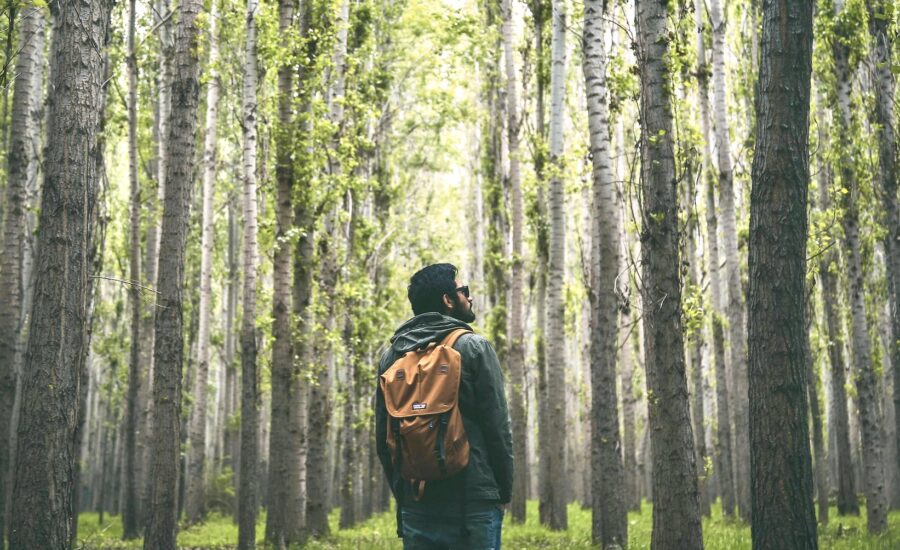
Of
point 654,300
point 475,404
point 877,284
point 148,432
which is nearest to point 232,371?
point 148,432

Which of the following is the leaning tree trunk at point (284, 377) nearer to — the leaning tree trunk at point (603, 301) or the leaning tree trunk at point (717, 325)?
the leaning tree trunk at point (603, 301)

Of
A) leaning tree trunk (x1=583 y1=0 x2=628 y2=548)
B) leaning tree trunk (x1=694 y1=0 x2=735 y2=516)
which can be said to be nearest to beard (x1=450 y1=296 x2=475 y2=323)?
leaning tree trunk (x1=583 y1=0 x2=628 y2=548)

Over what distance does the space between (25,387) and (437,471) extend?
3.81m

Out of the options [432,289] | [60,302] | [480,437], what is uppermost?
[60,302]

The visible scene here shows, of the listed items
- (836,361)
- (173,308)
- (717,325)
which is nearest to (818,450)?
(836,361)

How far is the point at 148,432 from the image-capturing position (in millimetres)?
16938

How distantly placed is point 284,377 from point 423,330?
8401 millimetres

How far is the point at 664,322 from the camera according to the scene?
662cm

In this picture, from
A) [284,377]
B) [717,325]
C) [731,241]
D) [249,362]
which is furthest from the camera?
[717,325]

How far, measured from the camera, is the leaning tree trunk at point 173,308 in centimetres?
869

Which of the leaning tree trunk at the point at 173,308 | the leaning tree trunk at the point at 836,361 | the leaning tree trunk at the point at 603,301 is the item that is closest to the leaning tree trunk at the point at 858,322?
the leaning tree trunk at the point at 836,361

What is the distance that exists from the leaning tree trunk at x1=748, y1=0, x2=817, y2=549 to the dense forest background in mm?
17

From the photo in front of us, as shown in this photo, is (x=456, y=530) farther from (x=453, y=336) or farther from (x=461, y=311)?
(x=461, y=311)

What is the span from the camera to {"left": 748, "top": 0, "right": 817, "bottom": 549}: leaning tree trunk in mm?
4859
